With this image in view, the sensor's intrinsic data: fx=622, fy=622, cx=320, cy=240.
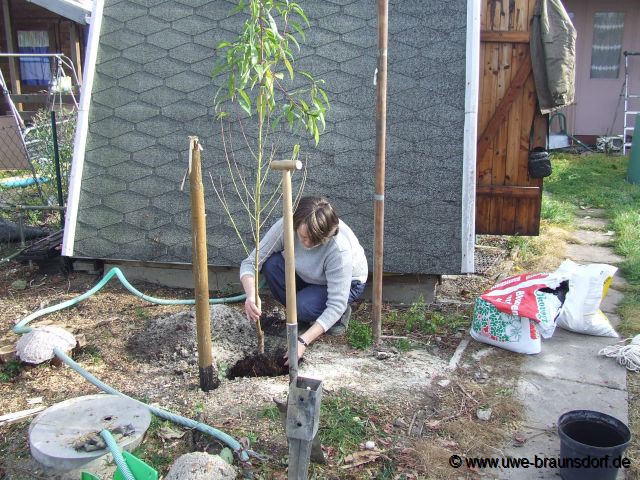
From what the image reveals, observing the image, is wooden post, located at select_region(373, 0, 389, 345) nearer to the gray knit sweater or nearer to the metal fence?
the gray knit sweater

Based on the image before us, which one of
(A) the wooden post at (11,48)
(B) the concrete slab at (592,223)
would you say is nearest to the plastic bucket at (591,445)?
(B) the concrete slab at (592,223)

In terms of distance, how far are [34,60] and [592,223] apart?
10635 millimetres

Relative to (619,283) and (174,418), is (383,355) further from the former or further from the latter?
(619,283)

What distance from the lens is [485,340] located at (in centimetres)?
390

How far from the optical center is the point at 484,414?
124 inches

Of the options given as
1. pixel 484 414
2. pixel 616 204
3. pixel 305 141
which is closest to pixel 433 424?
pixel 484 414

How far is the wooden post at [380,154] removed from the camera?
3461 mm

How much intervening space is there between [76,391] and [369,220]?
89.2 inches

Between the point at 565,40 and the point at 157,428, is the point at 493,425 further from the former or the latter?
the point at 565,40

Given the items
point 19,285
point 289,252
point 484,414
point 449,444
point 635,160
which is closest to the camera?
point 289,252

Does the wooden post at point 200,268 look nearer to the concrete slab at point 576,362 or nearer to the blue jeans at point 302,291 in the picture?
the blue jeans at point 302,291

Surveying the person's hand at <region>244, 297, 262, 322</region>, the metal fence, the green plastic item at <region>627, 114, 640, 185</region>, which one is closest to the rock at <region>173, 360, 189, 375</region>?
the person's hand at <region>244, 297, 262, 322</region>

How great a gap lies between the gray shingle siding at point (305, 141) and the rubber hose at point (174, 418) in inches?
58.7

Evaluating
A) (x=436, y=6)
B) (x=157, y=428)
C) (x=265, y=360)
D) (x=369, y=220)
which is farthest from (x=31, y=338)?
(x=436, y=6)
